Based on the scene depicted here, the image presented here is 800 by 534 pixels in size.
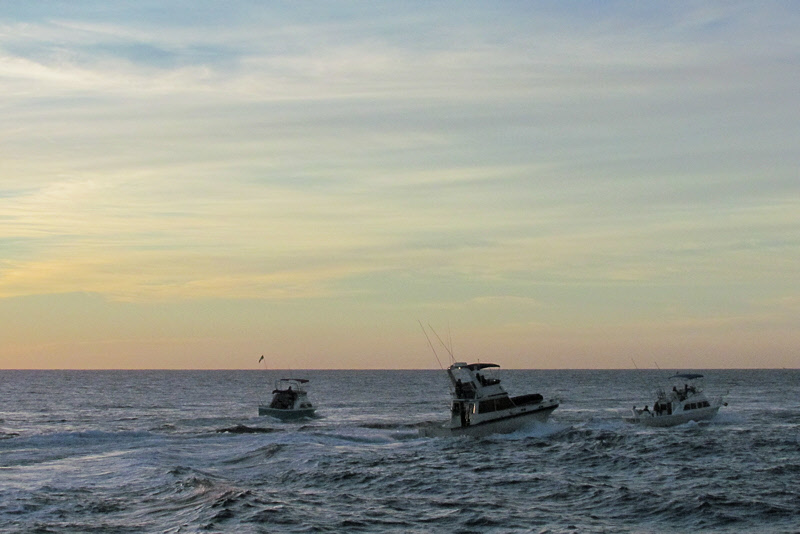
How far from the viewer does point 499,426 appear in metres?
54.1

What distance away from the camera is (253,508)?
30.0 m

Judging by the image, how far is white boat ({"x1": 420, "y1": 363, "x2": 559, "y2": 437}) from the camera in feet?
176

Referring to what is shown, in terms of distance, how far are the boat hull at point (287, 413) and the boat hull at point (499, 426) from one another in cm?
2286

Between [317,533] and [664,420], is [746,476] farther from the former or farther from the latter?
[664,420]

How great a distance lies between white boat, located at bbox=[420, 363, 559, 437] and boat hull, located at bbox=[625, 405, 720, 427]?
33.3 ft

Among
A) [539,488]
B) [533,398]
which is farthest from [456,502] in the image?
[533,398]

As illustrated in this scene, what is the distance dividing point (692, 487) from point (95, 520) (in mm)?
21127

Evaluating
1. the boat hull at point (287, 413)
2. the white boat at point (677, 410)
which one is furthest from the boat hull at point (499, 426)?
the boat hull at point (287, 413)

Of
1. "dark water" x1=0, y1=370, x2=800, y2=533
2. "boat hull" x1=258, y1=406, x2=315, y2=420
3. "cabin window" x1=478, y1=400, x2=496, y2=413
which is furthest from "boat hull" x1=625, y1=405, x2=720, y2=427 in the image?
"boat hull" x1=258, y1=406, x2=315, y2=420

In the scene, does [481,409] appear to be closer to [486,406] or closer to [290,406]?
[486,406]

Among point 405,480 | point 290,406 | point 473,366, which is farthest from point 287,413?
point 405,480

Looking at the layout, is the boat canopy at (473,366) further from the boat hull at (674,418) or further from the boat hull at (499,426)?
the boat hull at (674,418)

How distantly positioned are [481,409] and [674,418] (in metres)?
15.9

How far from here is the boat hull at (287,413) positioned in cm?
7725
